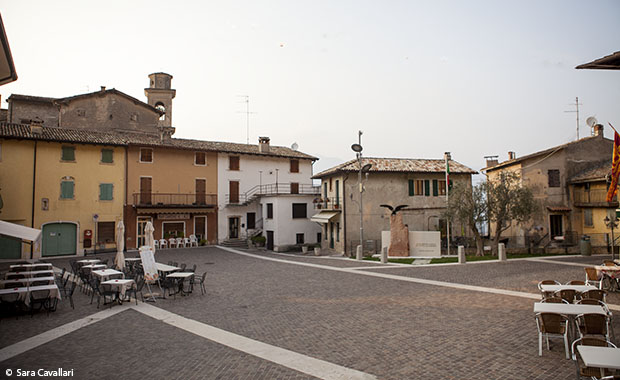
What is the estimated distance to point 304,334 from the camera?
8180 millimetres

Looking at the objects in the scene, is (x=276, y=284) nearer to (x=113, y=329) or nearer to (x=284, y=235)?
(x=113, y=329)

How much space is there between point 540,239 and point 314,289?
1957 cm

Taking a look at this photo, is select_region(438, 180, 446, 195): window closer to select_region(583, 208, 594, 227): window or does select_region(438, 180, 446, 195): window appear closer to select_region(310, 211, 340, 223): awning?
select_region(310, 211, 340, 223): awning

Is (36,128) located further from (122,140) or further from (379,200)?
(379,200)

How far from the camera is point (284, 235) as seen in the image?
29.7 m

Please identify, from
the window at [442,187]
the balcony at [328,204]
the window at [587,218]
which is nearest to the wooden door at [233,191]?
the balcony at [328,204]

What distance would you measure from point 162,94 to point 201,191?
17.8m

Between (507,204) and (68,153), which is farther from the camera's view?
(68,153)

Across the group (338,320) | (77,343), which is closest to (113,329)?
(77,343)

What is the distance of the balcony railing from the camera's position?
2897 cm

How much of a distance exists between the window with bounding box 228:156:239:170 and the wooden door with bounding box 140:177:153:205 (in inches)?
275

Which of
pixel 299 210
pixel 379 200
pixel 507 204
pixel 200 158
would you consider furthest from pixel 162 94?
pixel 507 204

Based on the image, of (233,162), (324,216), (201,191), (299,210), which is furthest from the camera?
(233,162)

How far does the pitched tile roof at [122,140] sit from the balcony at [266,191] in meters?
2.89
